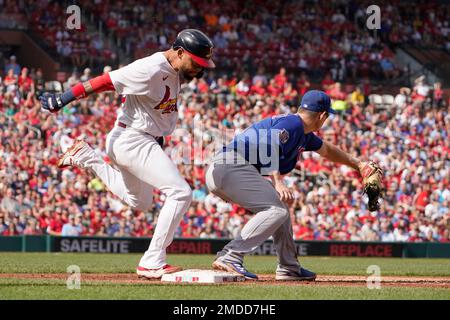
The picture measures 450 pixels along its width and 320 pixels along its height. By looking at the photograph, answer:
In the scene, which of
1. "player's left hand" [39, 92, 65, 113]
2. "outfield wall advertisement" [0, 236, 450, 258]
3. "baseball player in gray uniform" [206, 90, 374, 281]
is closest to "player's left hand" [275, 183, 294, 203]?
"baseball player in gray uniform" [206, 90, 374, 281]

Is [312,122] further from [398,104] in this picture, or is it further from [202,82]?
[398,104]

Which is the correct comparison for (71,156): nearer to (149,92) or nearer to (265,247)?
(149,92)

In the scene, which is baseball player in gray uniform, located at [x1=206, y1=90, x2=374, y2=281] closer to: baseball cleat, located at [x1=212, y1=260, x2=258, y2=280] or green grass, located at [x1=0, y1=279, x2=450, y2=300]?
baseball cleat, located at [x1=212, y1=260, x2=258, y2=280]

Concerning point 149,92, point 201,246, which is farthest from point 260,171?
point 201,246

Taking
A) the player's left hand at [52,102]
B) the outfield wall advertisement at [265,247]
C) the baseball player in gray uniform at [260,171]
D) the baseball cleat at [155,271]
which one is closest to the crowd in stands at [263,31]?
the outfield wall advertisement at [265,247]
